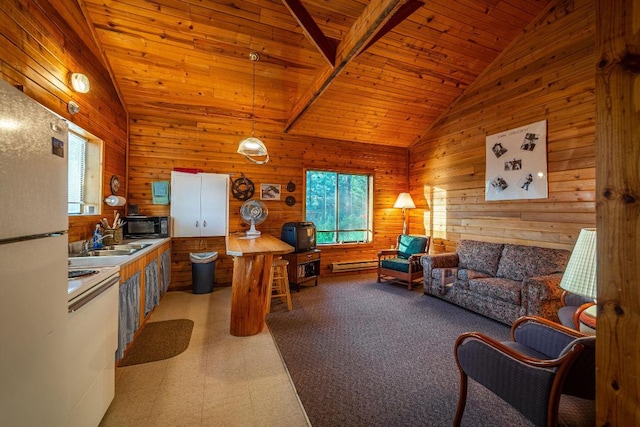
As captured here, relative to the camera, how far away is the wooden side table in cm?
165

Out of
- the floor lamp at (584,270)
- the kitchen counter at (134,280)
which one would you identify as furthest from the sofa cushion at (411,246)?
the kitchen counter at (134,280)

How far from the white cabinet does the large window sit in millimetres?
1576

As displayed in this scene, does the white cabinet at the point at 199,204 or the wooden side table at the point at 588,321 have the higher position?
the white cabinet at the point at 199,204

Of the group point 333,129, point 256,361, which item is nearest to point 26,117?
point 256,361

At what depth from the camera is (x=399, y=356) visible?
242 centimetres

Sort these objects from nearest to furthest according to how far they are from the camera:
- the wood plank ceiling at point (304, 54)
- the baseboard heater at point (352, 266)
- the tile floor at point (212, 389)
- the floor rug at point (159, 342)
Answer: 1. the tile floor at point (212, 389)
2. the floor rug at point (159, 342)
3. the wood plank ceiling at point (304, 54)
4. the baseboard heater at point (352, 266)

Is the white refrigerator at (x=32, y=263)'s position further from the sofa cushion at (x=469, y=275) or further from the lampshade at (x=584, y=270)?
the sofa cushion at (x=469, y=275)

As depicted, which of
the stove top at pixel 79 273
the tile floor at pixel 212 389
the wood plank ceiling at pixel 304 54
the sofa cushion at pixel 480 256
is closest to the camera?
the stove top at pixel 79 273

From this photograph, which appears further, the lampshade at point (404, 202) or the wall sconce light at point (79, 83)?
the lampshade at point (404, 202)

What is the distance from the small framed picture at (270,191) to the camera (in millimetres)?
4863

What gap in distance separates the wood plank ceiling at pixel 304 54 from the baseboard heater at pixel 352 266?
2.57 metres

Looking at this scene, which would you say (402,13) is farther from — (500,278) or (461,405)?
(461,405)

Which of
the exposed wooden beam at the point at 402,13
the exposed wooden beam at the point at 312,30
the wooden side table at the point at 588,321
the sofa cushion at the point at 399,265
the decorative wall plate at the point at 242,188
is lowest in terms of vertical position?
the sofa cushion at the point at 399,265

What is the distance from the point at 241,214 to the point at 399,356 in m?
3.11
